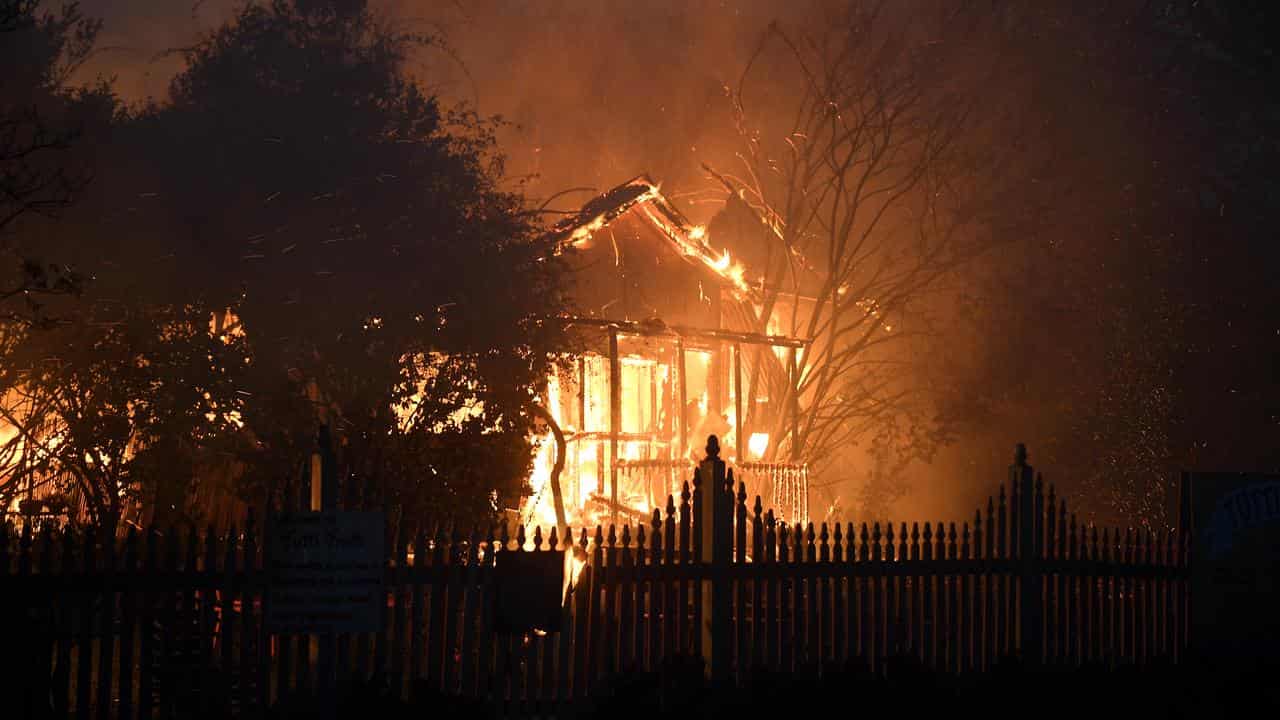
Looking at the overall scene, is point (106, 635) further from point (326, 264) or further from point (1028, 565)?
point (1028, 565)

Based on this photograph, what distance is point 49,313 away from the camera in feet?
47.8

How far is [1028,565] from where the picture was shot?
12.7m

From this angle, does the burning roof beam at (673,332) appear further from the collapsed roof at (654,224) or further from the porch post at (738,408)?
the collapsed roof at (654,224)

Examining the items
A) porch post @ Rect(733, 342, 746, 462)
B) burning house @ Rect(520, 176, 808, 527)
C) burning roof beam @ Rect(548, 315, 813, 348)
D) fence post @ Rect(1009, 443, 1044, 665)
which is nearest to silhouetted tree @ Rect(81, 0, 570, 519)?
burning roof beam @ Rect(548, 315, 813, 348)

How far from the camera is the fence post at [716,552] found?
10.7 meters

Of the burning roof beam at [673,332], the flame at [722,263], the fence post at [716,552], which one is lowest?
the fence post at [716,552]

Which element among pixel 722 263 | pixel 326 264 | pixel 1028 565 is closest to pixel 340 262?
pixel 326 264

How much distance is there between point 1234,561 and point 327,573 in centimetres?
999

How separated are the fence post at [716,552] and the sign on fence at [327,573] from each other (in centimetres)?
360

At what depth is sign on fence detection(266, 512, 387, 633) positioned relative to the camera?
7820 millimetres

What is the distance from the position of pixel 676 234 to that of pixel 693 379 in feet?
10.6

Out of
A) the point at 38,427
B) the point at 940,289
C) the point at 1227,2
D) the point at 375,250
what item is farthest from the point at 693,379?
the point at 1227,2

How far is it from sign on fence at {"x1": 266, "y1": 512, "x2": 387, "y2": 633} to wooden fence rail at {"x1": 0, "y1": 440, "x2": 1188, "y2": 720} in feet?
1.82

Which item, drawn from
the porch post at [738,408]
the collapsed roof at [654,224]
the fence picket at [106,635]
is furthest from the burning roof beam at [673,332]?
the fence picket at [106,635]
